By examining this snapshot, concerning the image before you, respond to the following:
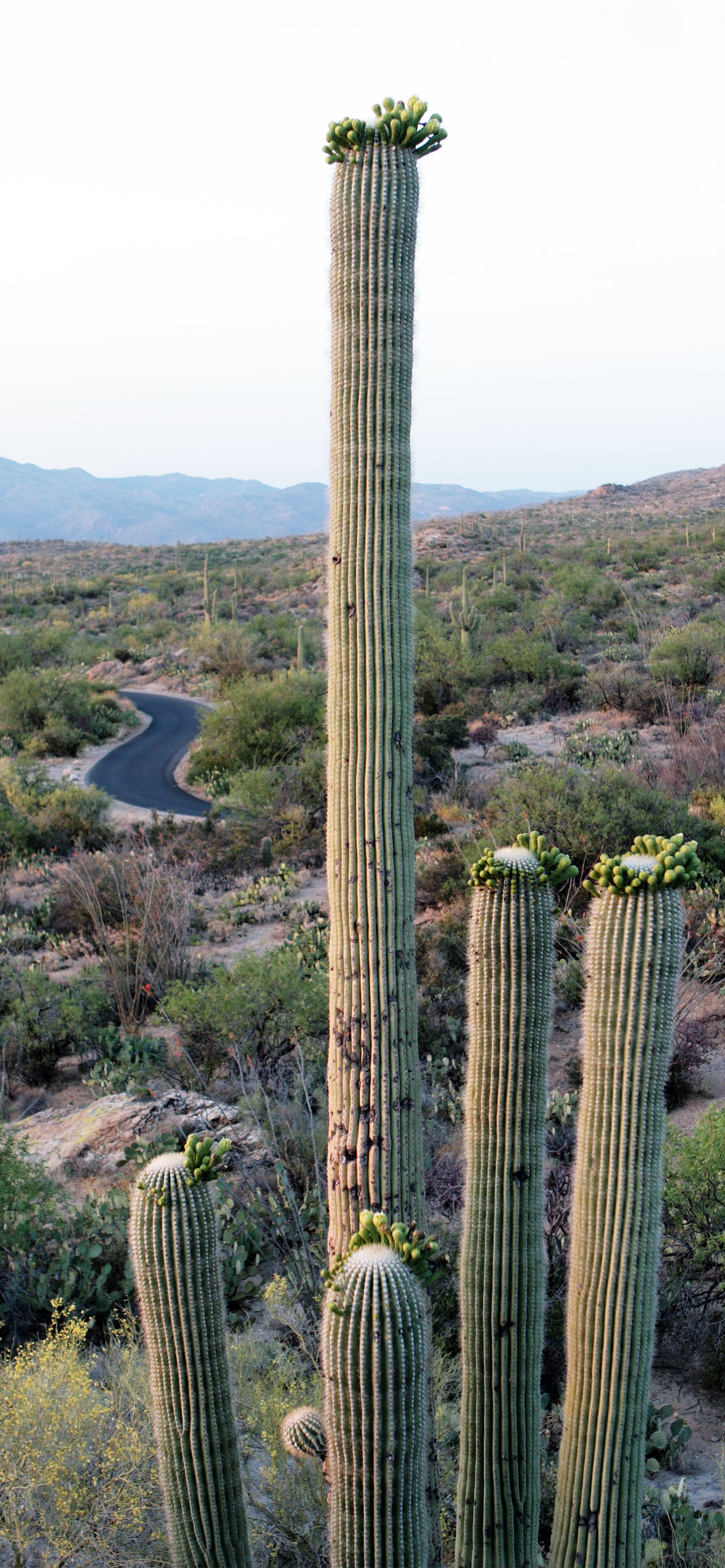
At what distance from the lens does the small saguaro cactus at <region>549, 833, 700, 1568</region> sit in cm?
340

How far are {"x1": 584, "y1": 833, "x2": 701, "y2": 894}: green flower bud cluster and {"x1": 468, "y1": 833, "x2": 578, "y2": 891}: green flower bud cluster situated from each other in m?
0.29

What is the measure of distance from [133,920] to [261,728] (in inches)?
397

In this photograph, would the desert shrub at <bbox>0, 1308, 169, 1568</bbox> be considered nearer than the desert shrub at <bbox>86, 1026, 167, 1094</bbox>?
Yes

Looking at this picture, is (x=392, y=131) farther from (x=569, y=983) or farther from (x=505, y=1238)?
(x=569, y=983)

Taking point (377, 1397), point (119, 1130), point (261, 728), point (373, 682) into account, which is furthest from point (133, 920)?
point (261, 728)

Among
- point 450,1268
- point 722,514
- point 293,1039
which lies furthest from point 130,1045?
point 722,514

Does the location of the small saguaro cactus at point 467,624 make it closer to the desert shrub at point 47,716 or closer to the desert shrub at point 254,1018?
the desert shrub at point 47,716

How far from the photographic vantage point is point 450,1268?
6.11 metres

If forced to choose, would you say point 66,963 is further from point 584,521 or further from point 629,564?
point 584,521

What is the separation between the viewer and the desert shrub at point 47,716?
2578 centimetres

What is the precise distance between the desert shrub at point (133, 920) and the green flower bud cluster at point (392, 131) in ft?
25.6

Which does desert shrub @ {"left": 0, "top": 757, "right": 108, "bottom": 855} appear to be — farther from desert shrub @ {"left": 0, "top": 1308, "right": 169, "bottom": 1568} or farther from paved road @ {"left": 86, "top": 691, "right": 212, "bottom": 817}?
desert shrub @ {"left": 0, "top": 1308, "right": 169, "bottom": 1568}

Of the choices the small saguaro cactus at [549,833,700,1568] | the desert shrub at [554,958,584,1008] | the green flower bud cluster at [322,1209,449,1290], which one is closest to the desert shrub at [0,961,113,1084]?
the desert shrub at [554,958,584,1008]

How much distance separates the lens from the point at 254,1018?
9266 millimetres
